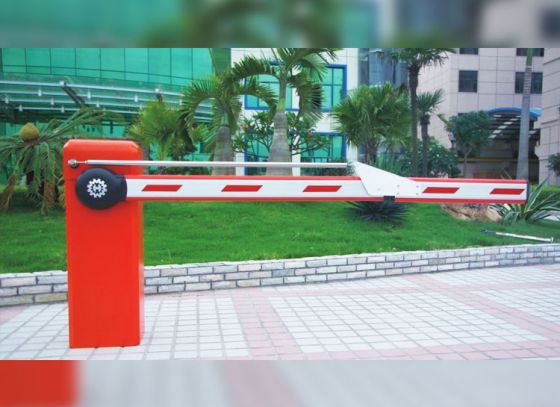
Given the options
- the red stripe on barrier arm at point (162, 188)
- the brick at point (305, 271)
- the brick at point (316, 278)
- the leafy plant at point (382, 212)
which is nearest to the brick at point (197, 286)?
the brick at point (305, 271)

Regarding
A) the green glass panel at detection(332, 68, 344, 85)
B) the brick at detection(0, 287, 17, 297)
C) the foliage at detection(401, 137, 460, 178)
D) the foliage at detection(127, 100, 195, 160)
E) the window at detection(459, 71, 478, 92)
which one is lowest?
the brick at detection(0, 287, 17, 297)

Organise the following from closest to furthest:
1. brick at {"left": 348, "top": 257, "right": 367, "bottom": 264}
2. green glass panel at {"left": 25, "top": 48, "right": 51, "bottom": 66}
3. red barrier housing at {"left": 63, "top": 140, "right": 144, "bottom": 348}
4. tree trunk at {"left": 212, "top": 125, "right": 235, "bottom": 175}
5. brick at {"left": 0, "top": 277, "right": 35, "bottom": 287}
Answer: red barrier housing at {"left": 63, "top": 140, "right": 144, "bottom": 348}
brick at {"left": 0, "top": 277, "right": 35, "bottom": 287}
brick at {"left": 348, "top": 257, "right": 367, "bottom": 264}
tree trunk at {"left": 212, "top": 125, "right": 235, "bottom": 175}
green glass panel at {"left": 25, "top": 48, "right": 51, "bottom": 66}

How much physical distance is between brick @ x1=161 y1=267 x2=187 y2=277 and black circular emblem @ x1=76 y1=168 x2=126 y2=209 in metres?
2.39

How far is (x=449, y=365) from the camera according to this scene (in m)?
3.34

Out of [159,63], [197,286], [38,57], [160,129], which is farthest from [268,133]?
[38,57]

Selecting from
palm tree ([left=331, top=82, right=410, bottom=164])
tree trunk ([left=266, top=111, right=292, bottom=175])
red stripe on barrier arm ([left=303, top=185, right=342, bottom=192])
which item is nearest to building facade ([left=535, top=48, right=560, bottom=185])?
palm tree ([left=331, top=82, right=410, bottom=164])

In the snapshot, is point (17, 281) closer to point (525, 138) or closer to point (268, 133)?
point (268, 133)

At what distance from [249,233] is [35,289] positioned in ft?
13.1

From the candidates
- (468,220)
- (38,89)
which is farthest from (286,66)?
(38,89)

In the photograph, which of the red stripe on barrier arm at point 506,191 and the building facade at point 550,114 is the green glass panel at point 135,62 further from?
the red stripe on barrier arm at point 506,191

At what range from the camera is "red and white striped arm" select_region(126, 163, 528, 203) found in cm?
357

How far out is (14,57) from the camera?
2922 cm

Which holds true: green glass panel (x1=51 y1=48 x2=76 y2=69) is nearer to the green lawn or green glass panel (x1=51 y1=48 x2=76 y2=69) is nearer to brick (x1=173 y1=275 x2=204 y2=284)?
the green lawn

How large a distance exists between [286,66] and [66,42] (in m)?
9.61
